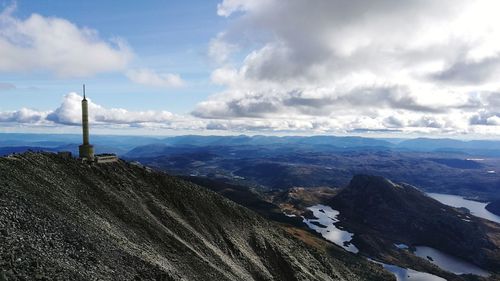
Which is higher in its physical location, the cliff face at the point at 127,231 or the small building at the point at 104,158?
the small building at the point at 104,158

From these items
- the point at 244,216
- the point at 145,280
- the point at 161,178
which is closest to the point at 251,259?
the point at 244,216

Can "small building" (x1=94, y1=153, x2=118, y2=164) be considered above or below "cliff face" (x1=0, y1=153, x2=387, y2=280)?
above

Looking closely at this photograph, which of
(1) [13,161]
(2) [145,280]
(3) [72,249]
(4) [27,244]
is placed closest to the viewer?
(4) [27,244]

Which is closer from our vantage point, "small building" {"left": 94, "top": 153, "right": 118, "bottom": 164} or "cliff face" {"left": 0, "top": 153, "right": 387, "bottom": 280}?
"cliff face" {"left": 0, "top": 153, "right": 387, "bottom": 280}

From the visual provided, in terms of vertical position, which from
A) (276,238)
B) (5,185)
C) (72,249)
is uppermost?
(5,185)

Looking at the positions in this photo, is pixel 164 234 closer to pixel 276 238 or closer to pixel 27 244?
pixel 27 244

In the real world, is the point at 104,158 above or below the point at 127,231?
above

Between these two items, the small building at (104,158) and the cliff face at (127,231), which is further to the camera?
the small building at (104,158)

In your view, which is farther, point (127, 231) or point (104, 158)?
point (104, 158)
